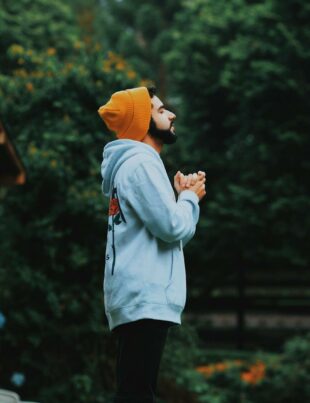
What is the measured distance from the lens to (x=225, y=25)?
14.6 m

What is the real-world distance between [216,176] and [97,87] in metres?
5.84

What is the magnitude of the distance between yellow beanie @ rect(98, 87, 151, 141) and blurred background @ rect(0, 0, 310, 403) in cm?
347

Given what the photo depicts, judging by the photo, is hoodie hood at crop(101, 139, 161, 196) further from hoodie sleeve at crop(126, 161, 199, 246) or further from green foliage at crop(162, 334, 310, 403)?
green foliage at crop(162, 334, 310, 403)

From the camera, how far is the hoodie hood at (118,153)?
311 centimetres

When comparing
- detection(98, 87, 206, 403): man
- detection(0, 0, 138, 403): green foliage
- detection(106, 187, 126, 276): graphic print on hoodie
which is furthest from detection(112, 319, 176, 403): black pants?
detection(0, 0, 138, 403): green foliage

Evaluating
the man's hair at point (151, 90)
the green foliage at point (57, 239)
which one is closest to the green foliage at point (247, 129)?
the green foliage at point (57, 239)

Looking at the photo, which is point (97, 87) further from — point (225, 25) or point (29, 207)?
point (225, 25)

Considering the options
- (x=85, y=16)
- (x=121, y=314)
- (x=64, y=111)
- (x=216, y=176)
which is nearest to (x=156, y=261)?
(x=121, y=314)

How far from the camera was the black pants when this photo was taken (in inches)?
113

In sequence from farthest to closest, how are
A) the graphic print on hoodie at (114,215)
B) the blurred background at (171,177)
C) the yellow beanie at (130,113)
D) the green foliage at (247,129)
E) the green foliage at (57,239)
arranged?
the green foliage at (247,129), the blurred background at (171,177), the green foliage at (57,239), the yellow beanie at (130,113), the graphic print on hoodie at (114,215)

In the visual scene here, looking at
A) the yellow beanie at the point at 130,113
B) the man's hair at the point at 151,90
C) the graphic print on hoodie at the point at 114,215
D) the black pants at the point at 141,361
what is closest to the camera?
the black pants at the point at 141,361

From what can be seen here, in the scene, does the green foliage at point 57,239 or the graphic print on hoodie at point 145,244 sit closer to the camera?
the graphic print on hoodie at point 145,244

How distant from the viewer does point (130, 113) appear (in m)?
3.16

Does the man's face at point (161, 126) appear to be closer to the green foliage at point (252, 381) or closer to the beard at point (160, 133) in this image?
the beard at point (160, 133)
